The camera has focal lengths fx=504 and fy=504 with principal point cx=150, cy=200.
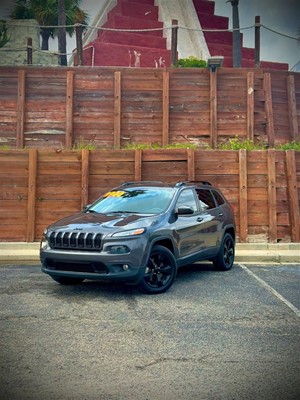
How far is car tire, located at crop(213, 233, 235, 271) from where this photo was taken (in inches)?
377

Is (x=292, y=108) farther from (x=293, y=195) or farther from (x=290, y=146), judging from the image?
(x=293, y=195)

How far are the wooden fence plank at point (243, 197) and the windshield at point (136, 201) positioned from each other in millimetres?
5152

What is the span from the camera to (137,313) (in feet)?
20.9

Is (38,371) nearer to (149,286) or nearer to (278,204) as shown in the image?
(149,286)

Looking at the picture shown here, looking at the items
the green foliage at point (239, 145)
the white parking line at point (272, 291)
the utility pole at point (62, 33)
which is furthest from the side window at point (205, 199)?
the utility pole at point (62, 33)

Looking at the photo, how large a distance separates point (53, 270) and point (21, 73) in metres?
11.5

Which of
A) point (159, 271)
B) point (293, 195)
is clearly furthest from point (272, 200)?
point (159, 271)

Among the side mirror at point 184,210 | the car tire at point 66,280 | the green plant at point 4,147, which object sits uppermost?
the green plant at point 4,147

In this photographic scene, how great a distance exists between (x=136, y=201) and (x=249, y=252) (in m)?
4.45

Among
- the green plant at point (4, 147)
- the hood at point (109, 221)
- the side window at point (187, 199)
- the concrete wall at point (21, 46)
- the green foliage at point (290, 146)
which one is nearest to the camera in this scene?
the hood at point (109, 221)

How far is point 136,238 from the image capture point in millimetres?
7164

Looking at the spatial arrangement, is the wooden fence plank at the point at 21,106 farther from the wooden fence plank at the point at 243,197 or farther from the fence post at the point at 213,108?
the wooden fence plank at the point at 243,197

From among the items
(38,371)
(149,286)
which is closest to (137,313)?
(149,286)

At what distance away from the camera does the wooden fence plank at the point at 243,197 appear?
1347cm
